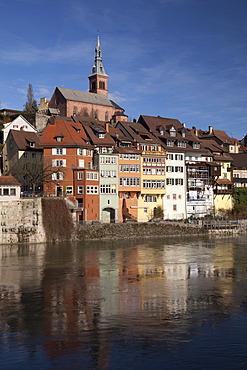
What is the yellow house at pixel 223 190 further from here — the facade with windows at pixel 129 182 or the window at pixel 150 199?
the facade with windows at pixel 129 182

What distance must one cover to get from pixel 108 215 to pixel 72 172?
30.6ft

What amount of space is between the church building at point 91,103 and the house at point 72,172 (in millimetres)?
38693

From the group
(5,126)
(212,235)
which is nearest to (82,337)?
(212,235)

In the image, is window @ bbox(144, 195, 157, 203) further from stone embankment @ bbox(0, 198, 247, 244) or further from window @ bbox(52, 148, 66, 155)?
window @ bbox(52, 148, 66, 155)

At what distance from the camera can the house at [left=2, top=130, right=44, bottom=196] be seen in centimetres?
6531

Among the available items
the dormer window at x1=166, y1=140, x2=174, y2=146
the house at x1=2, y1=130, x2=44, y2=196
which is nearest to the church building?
the dormer window at x1=166, y1=140, x2=174, y2=146

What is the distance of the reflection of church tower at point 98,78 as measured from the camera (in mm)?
145875

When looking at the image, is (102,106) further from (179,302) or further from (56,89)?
(179,302)

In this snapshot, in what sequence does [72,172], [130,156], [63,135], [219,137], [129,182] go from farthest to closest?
[219,137] → [130,156] → [129,182] → [63,135] → [72,172]

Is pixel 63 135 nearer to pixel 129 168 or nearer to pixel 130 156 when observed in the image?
pixel 130 156

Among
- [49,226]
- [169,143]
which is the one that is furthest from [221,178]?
[49,226]

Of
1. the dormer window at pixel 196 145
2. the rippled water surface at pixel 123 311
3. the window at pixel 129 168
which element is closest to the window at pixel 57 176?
the window at pixel 129 168

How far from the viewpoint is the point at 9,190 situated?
5788 cm

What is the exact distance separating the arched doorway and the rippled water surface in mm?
23059
